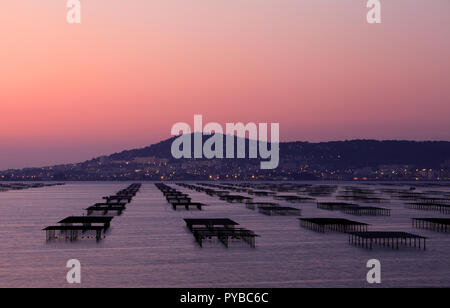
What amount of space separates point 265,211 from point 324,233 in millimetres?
35538

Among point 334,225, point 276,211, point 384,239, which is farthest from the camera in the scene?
point 276,211

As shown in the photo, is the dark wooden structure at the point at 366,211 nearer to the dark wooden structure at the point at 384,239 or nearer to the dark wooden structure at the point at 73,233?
the dark wooden structure at the point at 384,239

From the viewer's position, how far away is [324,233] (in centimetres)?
7025

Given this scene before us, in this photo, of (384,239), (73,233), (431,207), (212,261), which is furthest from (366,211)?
(212,261)

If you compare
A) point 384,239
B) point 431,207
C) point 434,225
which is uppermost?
point 384,239

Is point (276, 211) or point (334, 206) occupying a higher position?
point (334, 206)

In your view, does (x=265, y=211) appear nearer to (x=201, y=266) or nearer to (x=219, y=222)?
(x=219, y=222)

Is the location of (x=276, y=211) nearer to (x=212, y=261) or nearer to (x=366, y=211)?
(x=366, y=211)

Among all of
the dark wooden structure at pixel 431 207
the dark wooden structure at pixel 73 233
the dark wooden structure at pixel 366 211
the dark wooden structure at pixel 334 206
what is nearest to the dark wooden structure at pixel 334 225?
the dark wooden structure at pixel 366 211

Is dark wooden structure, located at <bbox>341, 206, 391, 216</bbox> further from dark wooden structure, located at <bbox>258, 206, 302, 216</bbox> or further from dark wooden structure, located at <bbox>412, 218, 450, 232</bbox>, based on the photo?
dark wooden structure, located at <bbox>412, 218, 450, 232</bbox>

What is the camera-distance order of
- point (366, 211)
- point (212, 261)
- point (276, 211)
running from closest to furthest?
point (212, 261), point (366, 211), point (276, 211)
